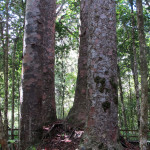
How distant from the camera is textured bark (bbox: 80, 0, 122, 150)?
352 centimetres

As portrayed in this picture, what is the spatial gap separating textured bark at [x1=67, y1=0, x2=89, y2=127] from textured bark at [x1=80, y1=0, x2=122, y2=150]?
8.17 feet

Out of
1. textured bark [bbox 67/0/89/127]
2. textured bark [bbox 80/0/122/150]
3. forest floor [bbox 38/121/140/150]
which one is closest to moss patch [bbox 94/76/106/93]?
textured bark [bbox 80/0/122/150]

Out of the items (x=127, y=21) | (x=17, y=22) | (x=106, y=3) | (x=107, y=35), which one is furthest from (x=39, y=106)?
(x=127, y=21)

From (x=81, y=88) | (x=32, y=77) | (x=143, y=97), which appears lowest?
(x=143, y=97)

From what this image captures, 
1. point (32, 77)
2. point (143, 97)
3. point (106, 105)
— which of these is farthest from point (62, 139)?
point (143, 97)

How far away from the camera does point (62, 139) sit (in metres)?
5.59

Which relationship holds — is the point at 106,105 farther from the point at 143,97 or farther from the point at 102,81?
the point at 143,97

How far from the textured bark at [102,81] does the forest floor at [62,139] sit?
1362 mm

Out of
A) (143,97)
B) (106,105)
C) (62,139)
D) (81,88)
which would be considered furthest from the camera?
(81,88)

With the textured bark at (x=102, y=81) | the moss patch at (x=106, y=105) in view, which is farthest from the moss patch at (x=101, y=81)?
the moss patch at (x=106, y=105)

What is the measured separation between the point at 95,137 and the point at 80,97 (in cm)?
309

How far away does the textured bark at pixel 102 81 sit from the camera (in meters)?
3.52

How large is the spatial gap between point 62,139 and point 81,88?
1.87m

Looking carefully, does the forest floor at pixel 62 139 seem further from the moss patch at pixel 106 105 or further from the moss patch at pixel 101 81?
the moss patch at pixel 101 81
